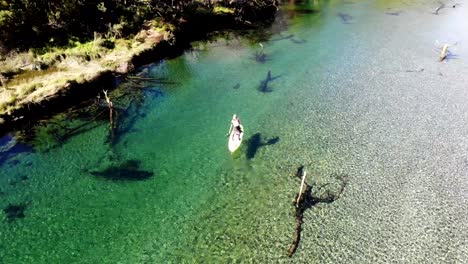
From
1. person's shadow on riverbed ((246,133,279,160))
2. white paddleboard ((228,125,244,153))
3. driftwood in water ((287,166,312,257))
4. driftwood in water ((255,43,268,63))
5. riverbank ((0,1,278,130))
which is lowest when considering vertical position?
driftwood in water ((287,166,312,257))

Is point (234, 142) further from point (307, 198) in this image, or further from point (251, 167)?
point (307, 198)

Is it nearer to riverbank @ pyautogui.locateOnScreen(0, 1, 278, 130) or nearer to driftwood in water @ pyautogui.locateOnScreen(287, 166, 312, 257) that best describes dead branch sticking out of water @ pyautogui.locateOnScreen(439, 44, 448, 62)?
driftwood in water @ pyautogui.locateOnScreen(287, 166, 312, 257)

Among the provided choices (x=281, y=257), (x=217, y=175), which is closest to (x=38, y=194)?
(x=217, y=175)

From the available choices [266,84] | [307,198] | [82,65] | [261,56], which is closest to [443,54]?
[261,56]

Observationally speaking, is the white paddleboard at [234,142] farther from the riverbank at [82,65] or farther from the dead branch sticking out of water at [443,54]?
the dead branch sticking out of water at [443,54]

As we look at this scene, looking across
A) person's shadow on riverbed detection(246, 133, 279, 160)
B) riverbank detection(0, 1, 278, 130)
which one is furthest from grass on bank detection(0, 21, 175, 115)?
person's shadow on riverbed detection(246, 133, 279, 160)

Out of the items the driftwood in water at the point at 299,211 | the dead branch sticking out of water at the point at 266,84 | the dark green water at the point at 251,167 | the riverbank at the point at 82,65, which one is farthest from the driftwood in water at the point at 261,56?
the driftwood in water at the point at 299,211
